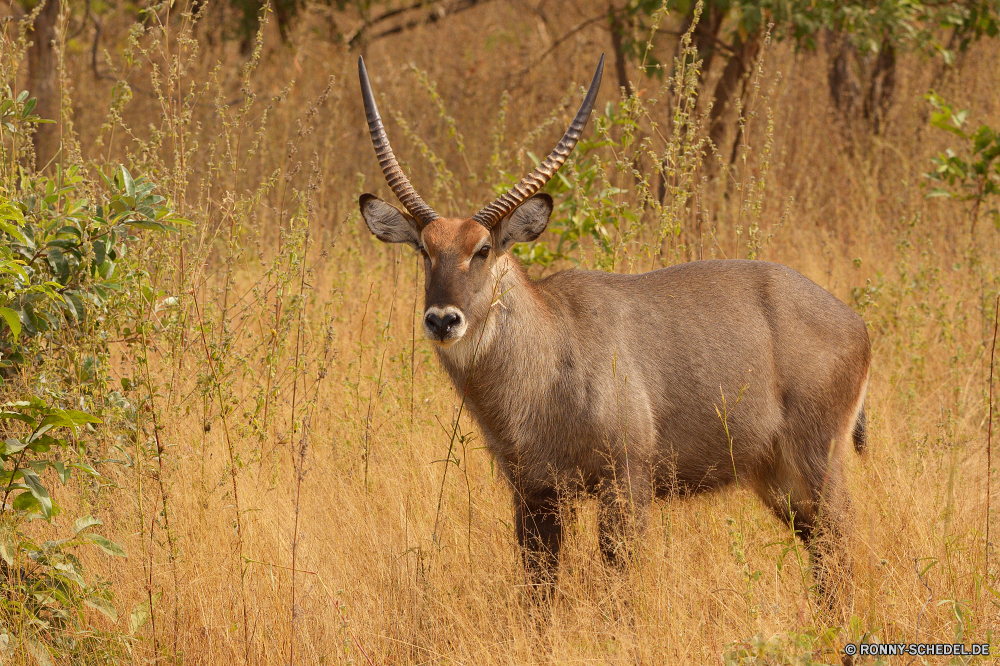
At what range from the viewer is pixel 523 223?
3.70 meters

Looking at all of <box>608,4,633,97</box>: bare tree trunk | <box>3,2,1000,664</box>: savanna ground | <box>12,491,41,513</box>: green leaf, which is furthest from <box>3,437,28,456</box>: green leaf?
Answer: <box>608,4,633,97</box>: bare tree trunk

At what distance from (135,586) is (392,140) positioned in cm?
631

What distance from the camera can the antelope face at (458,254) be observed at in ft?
11.0

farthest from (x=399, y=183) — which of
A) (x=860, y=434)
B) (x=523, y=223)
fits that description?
(x=860, y=434)

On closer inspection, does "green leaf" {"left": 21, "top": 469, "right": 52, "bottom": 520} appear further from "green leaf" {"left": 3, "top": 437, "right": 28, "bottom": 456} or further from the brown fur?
the brown fur

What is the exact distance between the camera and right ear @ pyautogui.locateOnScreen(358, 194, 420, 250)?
12.3 ft

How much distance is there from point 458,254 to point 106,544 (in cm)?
154

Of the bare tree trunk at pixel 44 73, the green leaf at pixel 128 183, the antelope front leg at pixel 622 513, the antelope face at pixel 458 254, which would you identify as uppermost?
the bare tree trunk at pixel 44 73

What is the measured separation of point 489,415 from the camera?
11.9 feet

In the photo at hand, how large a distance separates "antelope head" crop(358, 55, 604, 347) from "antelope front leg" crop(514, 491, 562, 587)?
713 millimetres

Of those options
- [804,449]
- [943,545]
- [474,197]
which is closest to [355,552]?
[804,449]

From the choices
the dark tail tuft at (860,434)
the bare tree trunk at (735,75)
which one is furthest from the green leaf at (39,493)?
the bare tree trunk at (735,75)

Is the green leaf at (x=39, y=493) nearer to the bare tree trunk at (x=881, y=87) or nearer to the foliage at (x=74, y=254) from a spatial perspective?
the foliage at (x=74, y=254)

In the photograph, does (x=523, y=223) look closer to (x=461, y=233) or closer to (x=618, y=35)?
(x=461, y=233)
